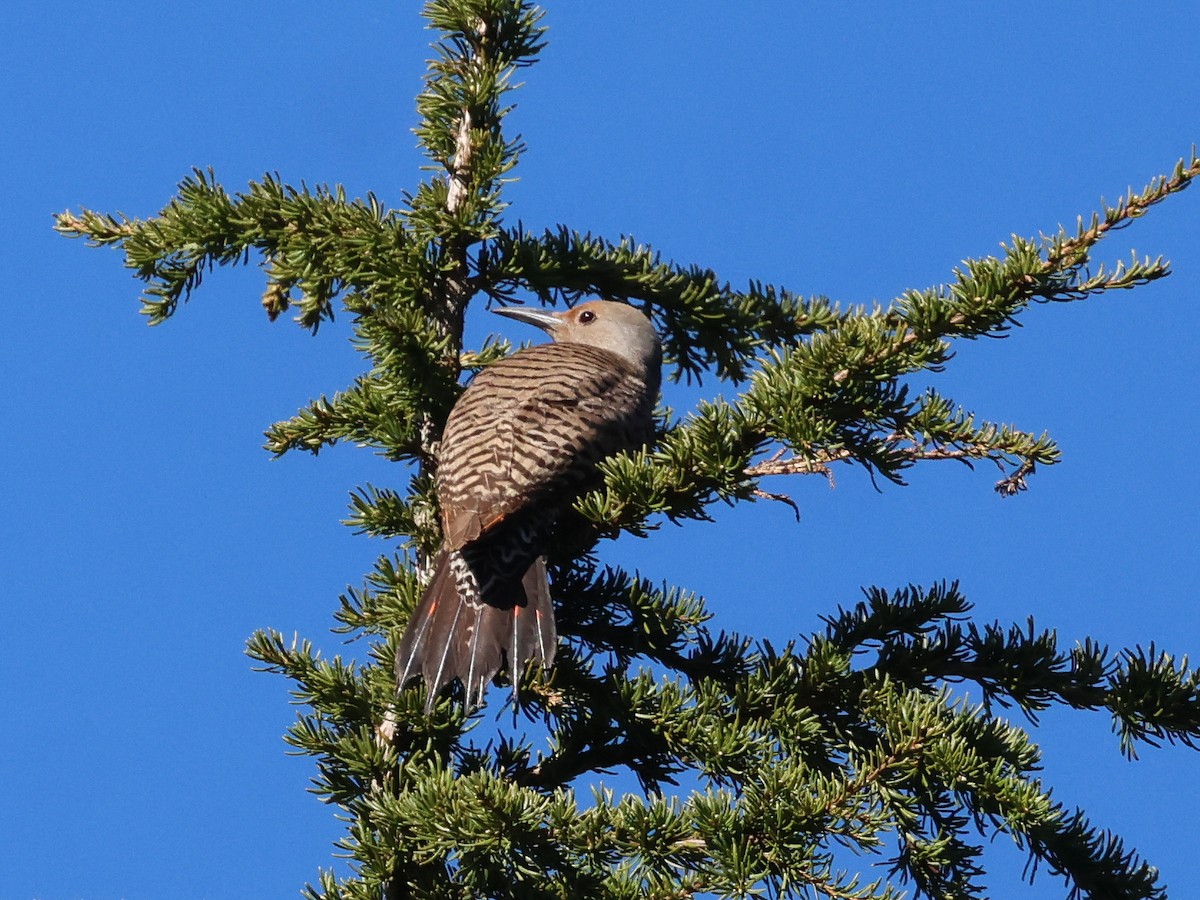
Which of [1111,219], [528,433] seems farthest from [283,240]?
[1111,219]

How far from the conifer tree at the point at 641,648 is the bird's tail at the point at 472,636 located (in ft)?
0.22

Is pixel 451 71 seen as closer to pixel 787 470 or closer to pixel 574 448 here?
pixel 574 448

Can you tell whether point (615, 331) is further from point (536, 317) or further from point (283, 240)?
point (283, 240)

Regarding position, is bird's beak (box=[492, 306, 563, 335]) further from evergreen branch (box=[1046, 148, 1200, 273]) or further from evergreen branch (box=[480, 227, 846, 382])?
evergreen branch (box=[1046, 148, 1200, 273])

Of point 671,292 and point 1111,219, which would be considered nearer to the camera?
point 1111,219

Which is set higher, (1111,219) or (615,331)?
(615,331)

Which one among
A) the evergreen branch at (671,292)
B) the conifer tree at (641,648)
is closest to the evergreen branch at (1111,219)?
the conifer tree at (641,648)

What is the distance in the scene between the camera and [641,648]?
3895 mm

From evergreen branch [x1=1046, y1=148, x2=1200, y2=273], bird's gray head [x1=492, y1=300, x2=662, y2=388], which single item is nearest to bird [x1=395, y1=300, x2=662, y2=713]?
bird's gray head [x1=492, y1=300, x2=662, y2=388]

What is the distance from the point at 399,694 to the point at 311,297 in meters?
1.22

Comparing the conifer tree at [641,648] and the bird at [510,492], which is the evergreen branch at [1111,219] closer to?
the conifer tree at [641,648]

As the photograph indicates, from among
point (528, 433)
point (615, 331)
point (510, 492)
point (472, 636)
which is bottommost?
point (472, 636)

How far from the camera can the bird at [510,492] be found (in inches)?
145

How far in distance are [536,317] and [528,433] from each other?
131 centimetres
